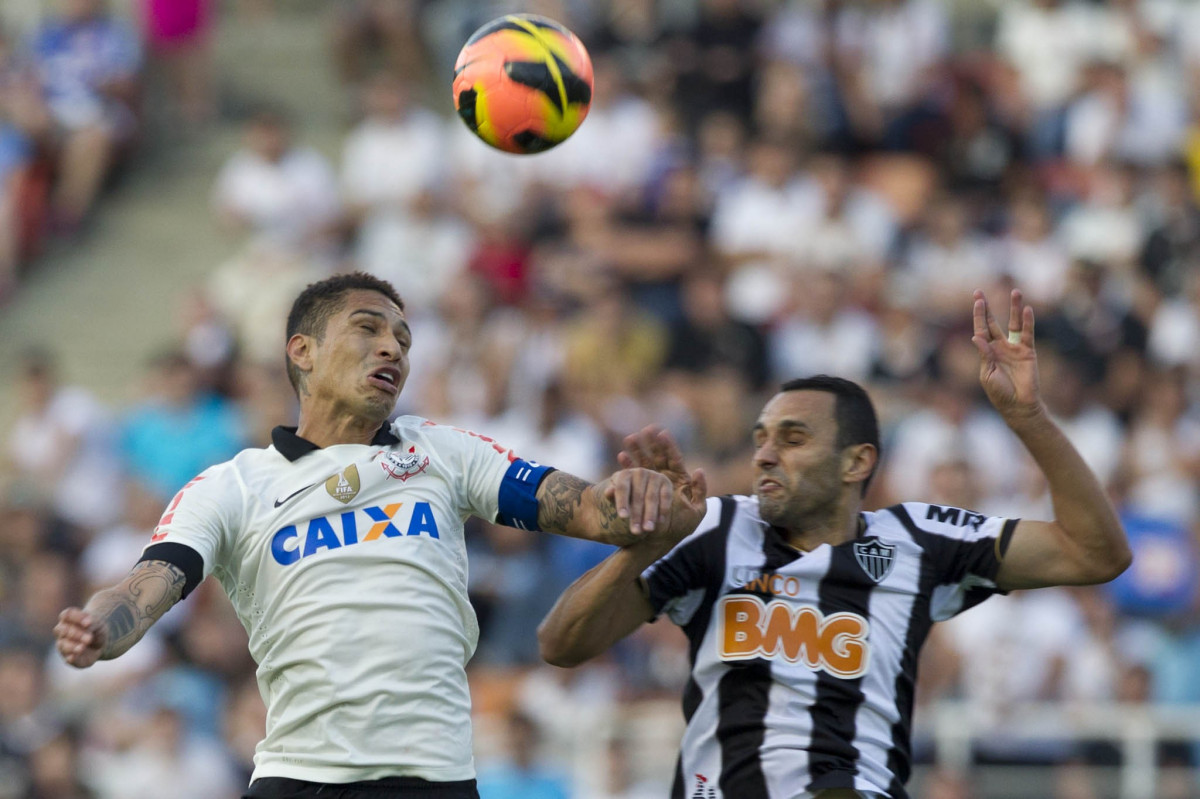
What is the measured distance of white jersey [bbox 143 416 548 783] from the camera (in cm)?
496

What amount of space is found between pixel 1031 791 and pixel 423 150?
746 centimetres

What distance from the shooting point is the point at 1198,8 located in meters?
14.8

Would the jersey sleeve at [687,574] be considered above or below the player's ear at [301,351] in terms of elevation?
below

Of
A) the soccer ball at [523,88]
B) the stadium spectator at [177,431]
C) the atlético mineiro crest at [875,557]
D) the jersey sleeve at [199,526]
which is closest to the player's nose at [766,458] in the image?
the atlético mineiro crest at [875,557]

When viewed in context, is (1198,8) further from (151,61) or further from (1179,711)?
(151,61)

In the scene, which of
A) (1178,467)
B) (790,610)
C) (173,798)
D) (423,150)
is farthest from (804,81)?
(790,610)

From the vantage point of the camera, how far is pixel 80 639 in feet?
14.8

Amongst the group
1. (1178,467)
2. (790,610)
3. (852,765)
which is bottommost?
(852,765)

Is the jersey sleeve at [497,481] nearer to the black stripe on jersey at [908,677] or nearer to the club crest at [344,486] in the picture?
the club crest at [344,486]

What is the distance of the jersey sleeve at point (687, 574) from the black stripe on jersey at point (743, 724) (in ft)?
0.35

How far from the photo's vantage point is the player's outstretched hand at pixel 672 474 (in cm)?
512

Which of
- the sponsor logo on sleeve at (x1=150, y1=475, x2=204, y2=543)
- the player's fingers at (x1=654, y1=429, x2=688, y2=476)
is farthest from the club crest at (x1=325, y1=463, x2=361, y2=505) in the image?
the player's fingers at (x1=654, y1=429, x2=688, y2=476)

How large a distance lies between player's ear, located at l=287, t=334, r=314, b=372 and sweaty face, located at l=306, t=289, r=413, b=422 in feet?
0.08

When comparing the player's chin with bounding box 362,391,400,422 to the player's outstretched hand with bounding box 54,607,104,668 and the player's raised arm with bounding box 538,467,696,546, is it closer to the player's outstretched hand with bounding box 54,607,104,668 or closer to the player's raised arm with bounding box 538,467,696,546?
the player's raised arm with bounding box 538,467,696,546
